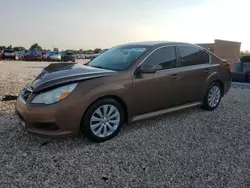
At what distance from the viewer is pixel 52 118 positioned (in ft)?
10.3

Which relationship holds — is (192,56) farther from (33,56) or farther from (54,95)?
(33,56)

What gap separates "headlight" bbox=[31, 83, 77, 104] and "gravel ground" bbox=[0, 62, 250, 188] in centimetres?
69

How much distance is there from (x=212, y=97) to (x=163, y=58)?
1.82 m

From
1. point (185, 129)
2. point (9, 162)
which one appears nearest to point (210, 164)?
point (185, 129)

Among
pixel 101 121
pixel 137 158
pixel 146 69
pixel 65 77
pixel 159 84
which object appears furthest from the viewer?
pixel 159 84

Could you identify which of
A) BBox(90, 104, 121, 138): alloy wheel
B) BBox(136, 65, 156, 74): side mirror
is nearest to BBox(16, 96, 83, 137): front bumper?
BBox(90, 104, 121, 138): alloy wheel

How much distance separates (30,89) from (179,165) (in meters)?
2.41

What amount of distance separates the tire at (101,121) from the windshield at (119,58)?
0.66 metres

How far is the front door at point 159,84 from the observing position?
153 inches

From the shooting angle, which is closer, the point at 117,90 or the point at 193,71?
the point at 117,90

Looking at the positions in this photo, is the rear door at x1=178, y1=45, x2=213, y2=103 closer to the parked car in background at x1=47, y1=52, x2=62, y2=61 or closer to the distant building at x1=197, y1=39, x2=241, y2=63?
the distant building at x1=197, y1=39, x2=241, y2=63

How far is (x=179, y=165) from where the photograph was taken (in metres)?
2.96

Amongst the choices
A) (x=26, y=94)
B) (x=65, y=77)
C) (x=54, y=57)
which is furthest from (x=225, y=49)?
(x=54, y=57)

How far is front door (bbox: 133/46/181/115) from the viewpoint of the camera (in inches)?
153
